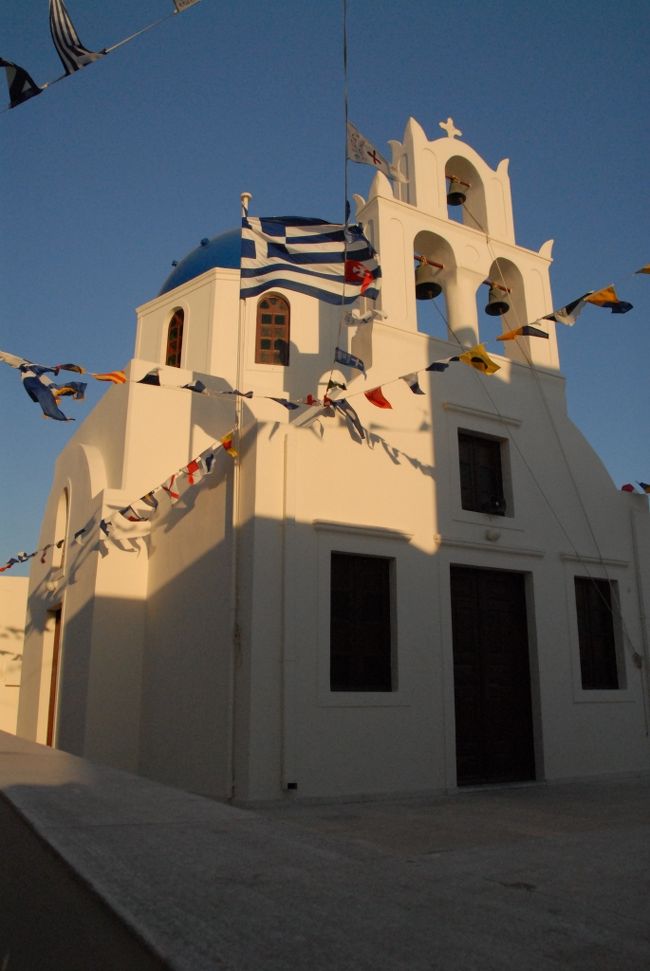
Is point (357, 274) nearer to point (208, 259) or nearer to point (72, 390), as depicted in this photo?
point (72, 390)

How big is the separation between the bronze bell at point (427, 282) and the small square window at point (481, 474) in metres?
2.50

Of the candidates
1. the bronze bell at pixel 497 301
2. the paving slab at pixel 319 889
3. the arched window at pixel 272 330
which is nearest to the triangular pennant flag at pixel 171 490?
the arched window at pixel 272 330

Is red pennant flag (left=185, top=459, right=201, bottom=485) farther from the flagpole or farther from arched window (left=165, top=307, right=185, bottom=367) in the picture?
arched window (left=165, top=307, right=185, bottom=367)

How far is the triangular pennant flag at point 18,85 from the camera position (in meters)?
5.63

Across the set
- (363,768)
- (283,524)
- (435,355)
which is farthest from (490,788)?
(435,355)

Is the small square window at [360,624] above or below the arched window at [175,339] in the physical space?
below

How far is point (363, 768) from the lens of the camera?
841 centimetres

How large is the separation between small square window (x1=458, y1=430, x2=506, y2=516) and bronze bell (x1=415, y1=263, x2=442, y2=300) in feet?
8.21

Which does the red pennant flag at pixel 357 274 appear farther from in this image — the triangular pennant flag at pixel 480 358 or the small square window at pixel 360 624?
the small square window at pixel 360 624

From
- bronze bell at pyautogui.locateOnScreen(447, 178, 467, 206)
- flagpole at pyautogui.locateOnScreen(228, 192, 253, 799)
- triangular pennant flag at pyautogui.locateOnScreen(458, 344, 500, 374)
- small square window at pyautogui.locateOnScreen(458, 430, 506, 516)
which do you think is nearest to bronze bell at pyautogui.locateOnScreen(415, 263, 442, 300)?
bronze bell at pyautogui.locateOnScreen(447, 178, 467, 206)

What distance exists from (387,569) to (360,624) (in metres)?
0.76

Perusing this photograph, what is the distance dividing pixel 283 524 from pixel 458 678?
303 cm

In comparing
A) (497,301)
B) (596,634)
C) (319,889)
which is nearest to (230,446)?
(497,301)

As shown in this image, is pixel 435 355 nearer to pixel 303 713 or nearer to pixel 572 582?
pixel 572 582
